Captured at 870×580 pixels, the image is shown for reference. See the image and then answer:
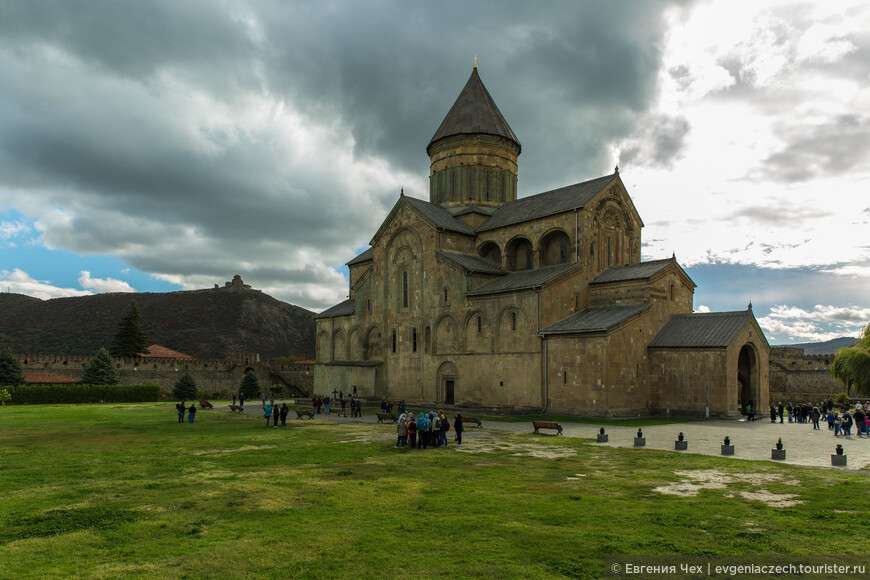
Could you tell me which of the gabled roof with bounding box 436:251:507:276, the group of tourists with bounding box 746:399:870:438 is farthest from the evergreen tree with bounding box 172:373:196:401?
the group of tourists with bounding box 746:399:870:438

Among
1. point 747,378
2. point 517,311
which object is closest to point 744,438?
point 747,378

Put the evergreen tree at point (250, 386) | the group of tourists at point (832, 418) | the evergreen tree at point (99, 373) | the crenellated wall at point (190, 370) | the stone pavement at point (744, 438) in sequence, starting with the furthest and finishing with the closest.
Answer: the evergreen tree at point (250, 386) < the crenellated wall at point (190, 370) < the evergreen tree at point (99, 373) < the group of tourists at point (832, 418) < the stone pavement at point (744, 438)

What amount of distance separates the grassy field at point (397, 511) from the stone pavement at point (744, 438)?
1.96 metres

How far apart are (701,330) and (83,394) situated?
137ft

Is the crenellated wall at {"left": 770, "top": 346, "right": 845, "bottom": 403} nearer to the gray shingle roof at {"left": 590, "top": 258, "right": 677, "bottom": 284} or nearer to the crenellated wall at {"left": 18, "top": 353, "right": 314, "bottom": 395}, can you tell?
the gray shingle roof at {"left": 590, "top": 258, "right": 677, "bottom": 284}

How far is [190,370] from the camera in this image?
2131 inches

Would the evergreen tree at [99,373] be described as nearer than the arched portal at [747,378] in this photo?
No

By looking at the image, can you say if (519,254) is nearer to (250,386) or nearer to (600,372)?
(600,372)

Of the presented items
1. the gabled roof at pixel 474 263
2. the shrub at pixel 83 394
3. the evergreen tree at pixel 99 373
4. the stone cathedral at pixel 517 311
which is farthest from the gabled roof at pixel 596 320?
the evergreen tree at pixel 99 373

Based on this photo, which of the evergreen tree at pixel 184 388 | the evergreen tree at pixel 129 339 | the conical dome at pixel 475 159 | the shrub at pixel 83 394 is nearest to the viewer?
the shrub at pixel 83 394

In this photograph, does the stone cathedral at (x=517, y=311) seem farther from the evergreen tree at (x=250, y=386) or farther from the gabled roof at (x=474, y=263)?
the evergreen tree at (x=250, y=386)

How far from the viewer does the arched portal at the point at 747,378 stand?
29688 mm

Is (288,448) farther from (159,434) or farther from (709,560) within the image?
(709,560)

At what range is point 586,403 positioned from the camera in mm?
27844
